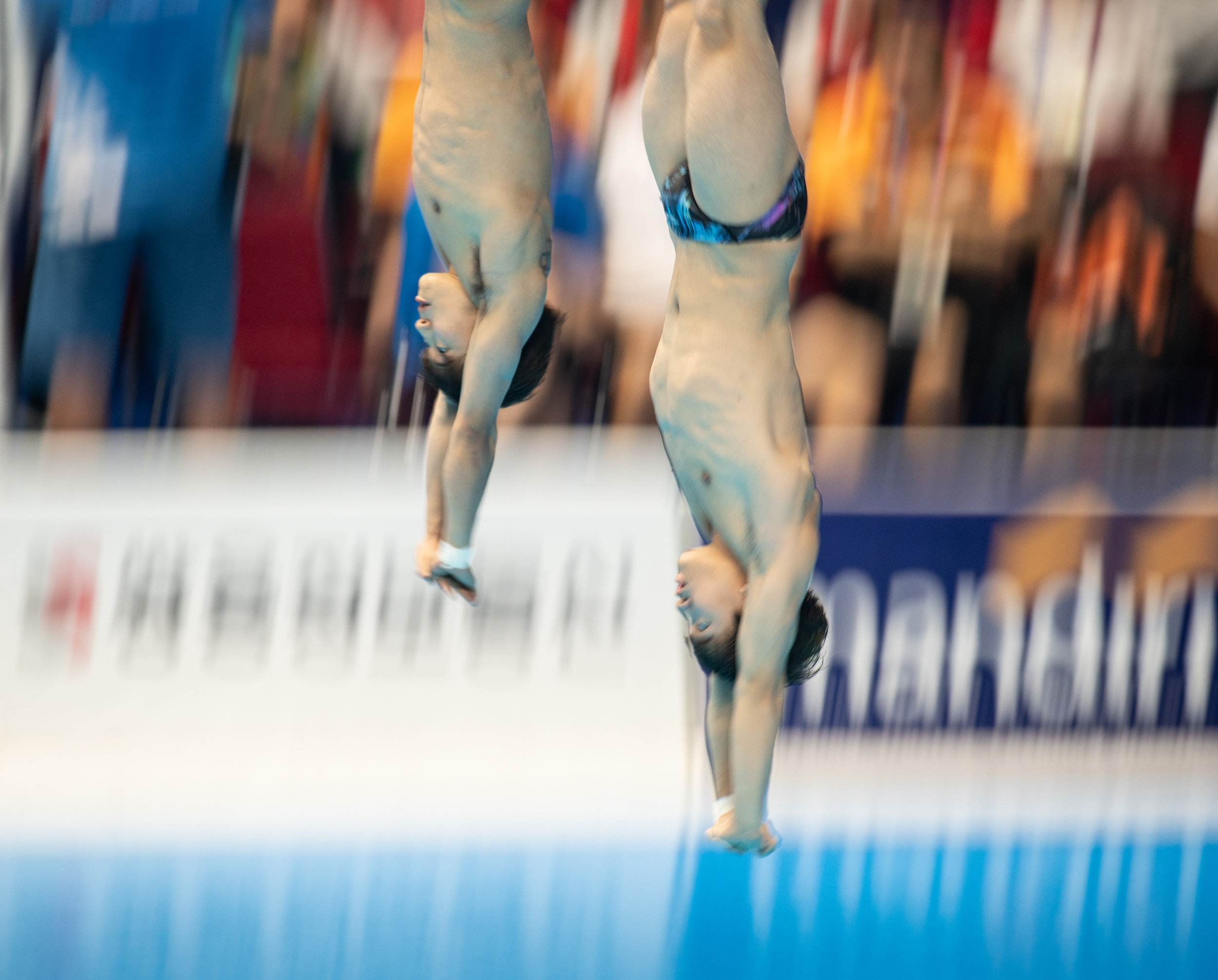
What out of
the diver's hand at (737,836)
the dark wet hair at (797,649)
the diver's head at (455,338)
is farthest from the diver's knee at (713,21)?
the diver's hand at (737,836)

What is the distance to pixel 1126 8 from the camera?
6.11m

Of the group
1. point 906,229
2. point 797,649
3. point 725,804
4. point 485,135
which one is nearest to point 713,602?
point 797,649

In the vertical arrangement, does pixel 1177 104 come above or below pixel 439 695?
above

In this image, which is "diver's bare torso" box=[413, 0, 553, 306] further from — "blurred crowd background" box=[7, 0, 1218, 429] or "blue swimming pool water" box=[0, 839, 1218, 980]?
"blurred crowd background" box=[7, 0, 1218, 429]

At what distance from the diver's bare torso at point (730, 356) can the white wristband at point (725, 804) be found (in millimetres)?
461

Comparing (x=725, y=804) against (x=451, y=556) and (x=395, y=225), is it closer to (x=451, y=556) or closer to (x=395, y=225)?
(x=451, y=556)

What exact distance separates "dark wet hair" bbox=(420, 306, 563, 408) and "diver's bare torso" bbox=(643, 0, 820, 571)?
488 mm

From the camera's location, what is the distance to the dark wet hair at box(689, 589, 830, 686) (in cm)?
252

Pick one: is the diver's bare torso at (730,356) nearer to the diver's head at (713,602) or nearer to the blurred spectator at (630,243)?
the diver's head at (713,602)

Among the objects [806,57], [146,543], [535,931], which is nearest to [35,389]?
[146,543]

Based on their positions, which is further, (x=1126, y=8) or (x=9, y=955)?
(x=1126, y=8)

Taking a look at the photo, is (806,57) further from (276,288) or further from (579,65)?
(276,288)

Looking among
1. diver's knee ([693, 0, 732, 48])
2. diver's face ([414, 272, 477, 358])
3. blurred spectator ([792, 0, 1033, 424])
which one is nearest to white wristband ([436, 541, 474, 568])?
diver's face ([414, 272, 477, 358])

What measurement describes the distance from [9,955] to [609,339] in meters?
3.54
